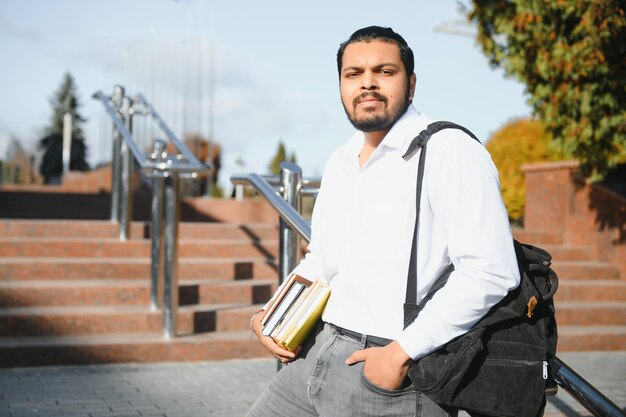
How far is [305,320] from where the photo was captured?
230cm

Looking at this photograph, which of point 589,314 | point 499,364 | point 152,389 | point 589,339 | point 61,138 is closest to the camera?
point 499,364

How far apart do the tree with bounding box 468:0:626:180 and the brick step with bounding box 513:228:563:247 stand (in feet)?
3.08

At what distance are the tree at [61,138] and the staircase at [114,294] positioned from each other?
49.5 m

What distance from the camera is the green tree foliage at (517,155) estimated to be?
11.0 m

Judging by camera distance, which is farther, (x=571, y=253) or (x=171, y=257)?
(x=571, y=253)

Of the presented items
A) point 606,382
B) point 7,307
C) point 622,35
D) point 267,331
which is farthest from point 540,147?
point 267,331

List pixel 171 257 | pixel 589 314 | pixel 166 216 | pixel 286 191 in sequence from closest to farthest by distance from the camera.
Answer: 1. pixel 286 191
2. pixel 171 257
3. pixel 166 216
4. pixel 589 314

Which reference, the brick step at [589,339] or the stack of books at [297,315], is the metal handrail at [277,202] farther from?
the brick step at [589,339]

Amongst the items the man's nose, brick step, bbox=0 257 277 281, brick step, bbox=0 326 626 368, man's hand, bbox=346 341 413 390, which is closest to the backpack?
man's hand, bbox=346 341 413 390

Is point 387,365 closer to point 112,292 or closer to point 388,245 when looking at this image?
point 388,245

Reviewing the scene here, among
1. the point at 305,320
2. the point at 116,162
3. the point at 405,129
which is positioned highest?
the point at 405,129

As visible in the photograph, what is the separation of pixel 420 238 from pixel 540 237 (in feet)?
24.1

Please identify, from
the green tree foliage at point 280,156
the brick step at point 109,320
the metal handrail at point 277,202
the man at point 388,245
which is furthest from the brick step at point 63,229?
the green tree foliage at point 280,156

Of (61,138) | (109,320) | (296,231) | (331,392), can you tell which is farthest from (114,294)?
(61,138)
